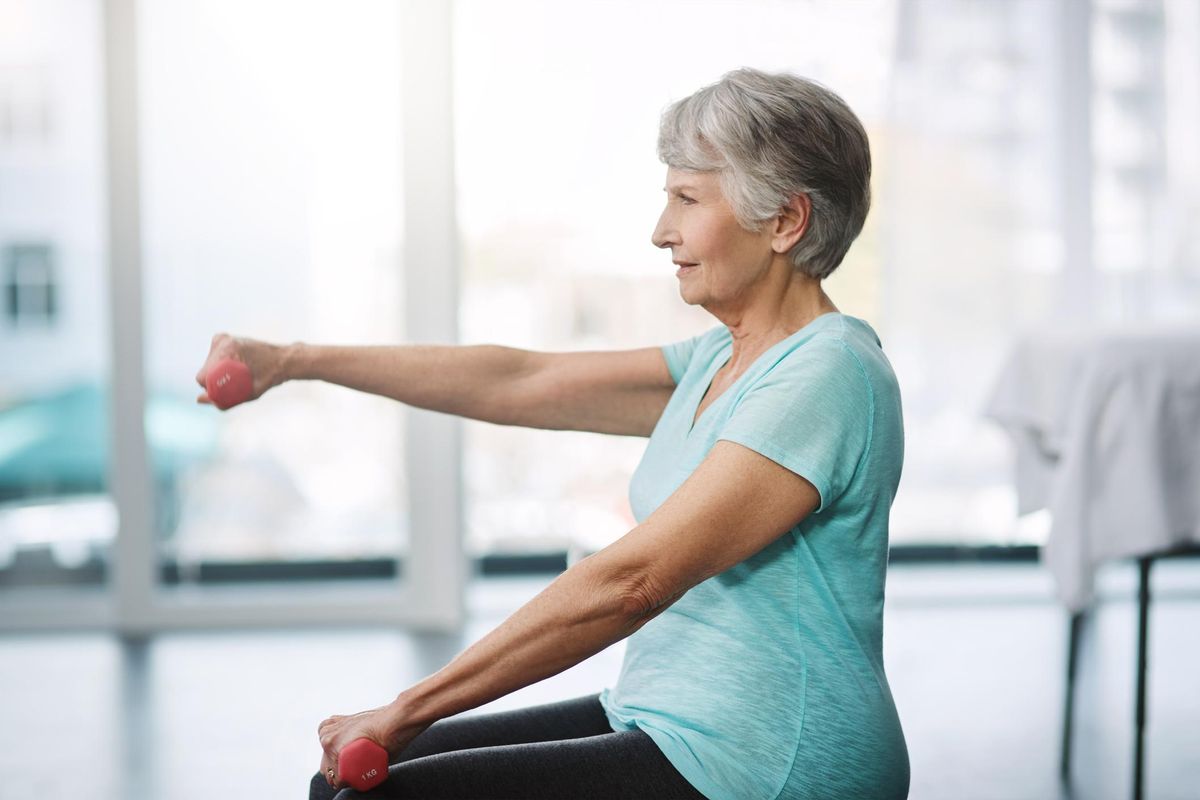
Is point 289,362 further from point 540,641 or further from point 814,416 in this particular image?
point 814,416

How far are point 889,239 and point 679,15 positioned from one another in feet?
2.85

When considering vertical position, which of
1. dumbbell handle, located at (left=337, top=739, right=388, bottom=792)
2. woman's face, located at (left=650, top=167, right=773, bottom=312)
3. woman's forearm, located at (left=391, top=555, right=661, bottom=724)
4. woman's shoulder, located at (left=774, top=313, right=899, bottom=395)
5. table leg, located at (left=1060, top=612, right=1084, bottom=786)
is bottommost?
table leg, located at (left=1060, top=612, right=1084, bottom=786)

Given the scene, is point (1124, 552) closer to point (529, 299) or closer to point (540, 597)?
point (540, 597)

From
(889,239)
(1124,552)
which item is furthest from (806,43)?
(1124,552)

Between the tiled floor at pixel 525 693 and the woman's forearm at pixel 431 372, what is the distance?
44.2 inches

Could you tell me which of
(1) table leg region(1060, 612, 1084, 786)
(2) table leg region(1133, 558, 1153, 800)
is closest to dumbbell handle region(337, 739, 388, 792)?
(2) table leg region(1133, 558, 1153, 800)

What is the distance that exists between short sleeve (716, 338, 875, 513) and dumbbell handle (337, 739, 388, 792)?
0.40 metres

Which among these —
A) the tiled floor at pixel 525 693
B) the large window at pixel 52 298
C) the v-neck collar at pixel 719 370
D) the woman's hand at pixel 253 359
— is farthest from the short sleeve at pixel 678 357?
the large window at pixel 52 298

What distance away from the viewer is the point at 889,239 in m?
3.56

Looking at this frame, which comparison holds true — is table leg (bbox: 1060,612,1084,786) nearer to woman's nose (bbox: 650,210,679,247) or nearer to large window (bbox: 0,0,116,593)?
woman's nose (bbox: 650,210,679,247)

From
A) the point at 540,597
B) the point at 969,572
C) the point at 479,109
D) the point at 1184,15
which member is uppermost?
the point at 1184,15

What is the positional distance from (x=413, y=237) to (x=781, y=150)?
7.91 ft

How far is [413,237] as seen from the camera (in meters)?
3.47

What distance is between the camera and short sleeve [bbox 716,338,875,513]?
104 cm
